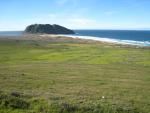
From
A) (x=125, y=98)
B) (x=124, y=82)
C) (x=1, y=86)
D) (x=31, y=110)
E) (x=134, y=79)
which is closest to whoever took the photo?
(x=31, y=110)

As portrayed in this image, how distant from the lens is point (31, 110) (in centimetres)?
1902

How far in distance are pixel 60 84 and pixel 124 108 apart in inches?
403

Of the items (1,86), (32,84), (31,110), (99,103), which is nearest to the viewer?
(31,110)

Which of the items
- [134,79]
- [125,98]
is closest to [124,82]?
[134,79]

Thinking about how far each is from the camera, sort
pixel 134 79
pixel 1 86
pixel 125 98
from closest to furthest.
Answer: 1. pixel 125 98
2. pixel 1 86
3. pixel 134 79

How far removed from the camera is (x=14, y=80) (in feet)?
95.3

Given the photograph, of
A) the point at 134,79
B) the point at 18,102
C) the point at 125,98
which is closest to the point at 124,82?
the point at 134,79

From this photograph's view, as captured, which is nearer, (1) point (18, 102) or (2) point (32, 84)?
(1) point (18, 102)

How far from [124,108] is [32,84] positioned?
11.2m

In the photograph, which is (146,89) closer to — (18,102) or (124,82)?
(124,82)

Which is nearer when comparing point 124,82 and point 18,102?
point 18,102

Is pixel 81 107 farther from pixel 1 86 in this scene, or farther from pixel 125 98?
pixel 1 86

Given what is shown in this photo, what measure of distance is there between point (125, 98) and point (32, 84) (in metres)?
9.36

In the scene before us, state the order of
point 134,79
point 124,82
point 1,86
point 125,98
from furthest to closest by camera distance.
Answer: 1. point 134,79
2. point 124,82
3. point 1,86
4. point 125,98
